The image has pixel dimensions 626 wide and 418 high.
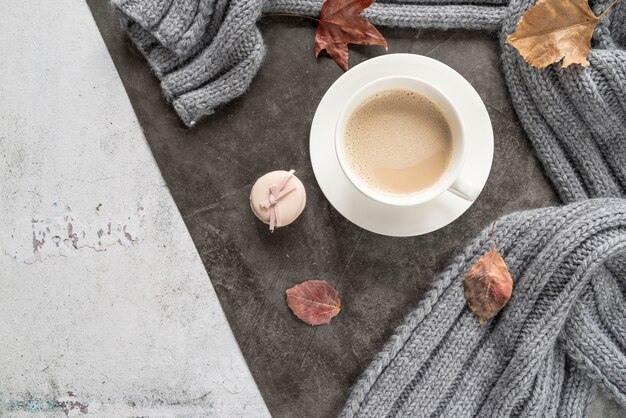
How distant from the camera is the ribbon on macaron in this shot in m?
0.94

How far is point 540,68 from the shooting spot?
950mm

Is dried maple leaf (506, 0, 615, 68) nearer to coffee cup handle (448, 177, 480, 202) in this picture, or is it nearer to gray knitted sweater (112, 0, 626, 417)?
gray knitted sweater (112, 0, 626, 417)

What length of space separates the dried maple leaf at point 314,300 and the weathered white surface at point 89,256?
0.15 meters

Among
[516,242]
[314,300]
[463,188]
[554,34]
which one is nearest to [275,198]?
[314,300]

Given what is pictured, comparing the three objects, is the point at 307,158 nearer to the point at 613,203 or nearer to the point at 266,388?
the point at 266,388

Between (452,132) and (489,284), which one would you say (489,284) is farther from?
(452,132)

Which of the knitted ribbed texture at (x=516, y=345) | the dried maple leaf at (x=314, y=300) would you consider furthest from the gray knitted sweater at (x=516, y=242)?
the dried maple leaf at (x=314, y=300)

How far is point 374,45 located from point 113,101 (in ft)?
1.65

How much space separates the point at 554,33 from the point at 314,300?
0.63 metres

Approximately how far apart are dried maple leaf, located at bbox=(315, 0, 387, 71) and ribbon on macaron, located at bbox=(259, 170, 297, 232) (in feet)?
0.79

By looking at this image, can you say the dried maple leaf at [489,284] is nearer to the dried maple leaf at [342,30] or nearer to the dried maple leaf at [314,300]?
the dried maple leaf at [314,300]

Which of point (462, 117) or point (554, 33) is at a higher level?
point (554, 33)

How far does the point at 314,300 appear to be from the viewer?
1.00 metres

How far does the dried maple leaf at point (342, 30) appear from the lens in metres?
0.97
